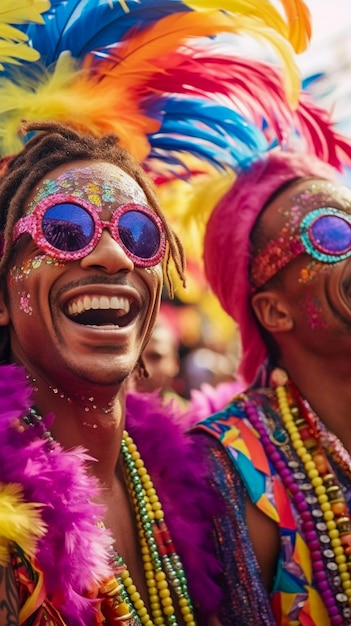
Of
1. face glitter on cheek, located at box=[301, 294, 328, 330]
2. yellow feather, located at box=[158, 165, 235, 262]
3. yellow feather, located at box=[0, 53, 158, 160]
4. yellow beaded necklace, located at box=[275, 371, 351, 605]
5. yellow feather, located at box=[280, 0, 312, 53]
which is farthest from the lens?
yellow feather, located at box=[158, 165, 235, 262]

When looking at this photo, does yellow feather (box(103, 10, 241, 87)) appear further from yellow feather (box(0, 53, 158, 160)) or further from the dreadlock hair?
the dreadlock hair

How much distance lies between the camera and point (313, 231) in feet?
10.6

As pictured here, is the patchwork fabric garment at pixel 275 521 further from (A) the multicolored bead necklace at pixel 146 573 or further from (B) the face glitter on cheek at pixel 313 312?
(B) the face glitter on cheek at pixel 313 312

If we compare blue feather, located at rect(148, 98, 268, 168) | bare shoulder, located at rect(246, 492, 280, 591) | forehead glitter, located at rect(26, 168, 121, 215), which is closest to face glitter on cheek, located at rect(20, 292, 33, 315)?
forehead glitter, located at rect(26, 168, 121, 215)

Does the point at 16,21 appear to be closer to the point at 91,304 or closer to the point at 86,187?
the point at 86,187

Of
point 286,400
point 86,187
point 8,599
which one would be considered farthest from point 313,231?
point 8,599

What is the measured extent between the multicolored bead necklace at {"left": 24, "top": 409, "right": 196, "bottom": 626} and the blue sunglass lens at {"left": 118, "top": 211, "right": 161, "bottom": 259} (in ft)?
1.85

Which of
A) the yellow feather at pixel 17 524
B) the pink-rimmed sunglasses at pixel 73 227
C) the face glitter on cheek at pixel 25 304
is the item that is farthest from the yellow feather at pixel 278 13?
the yellow feather at pixel 17 524

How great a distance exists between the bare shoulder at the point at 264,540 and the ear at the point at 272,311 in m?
0.71

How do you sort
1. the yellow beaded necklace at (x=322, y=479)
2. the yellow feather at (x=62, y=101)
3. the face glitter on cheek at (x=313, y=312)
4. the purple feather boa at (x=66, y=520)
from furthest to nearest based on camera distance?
the face glitter on cheek at (x=313, y=312) → the yellow beaded necklace at (x=322, y=479) → the yellow feather at (x=62, y=101) → the purple feather boa at (x=66, y=520)

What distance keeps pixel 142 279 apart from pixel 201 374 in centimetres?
351

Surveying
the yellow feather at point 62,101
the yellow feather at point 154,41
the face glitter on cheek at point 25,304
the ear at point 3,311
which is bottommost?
the ear at point 3,311

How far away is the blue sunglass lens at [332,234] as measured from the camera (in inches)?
126

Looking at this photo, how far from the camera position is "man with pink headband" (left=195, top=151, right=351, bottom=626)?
288 cm
